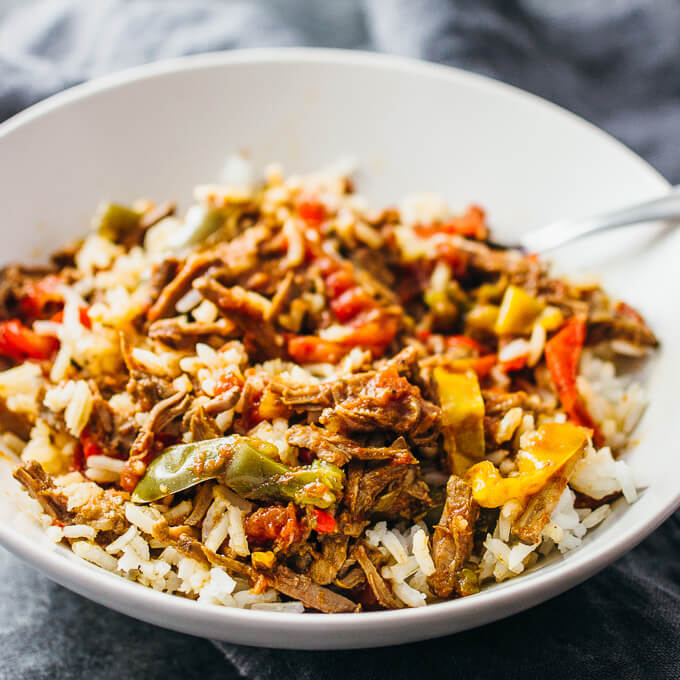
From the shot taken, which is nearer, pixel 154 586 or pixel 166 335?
pixel 154 586

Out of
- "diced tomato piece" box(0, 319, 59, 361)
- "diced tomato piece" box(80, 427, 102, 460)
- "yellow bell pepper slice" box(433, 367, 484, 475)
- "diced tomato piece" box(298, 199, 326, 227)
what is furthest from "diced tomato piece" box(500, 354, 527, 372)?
"diced tomato piece" box(0, 319, 59, 361)

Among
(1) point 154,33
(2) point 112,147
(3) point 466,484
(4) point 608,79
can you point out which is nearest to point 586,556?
(3) point 466,484

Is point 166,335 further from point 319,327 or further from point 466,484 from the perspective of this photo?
point 466,484

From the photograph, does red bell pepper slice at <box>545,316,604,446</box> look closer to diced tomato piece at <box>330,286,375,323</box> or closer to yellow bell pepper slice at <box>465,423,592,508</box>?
yellow bell pepper slice at <box>465,423,592,508</box>

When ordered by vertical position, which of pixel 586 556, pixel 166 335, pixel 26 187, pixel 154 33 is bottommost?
pixel 586 556

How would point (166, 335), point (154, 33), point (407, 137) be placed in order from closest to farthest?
point (166, 335) < point (407, 137) < point (154, 33)

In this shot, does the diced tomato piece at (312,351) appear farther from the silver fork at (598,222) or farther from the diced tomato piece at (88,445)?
the silver fork at (598,222)
